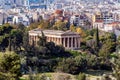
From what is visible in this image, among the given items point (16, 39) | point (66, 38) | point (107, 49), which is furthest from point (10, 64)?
point (66, 38)

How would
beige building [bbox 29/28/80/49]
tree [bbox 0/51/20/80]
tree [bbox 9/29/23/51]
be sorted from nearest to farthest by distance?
1. tree [bbox 0/51/20/80]
2. tree [bbox 9/29/23/51]
3. beige building [bbox 29/28/80/49]

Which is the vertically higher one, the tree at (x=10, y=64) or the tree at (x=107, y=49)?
the tree at (x=10, y=64)

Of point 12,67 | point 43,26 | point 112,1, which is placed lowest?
point 112,1

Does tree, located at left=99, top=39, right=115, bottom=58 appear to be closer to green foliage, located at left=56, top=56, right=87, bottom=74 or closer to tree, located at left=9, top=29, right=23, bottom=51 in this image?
green foliage, located at left=56, top=56, right=87, bottom=74

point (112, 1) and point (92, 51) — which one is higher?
point (92, 51)

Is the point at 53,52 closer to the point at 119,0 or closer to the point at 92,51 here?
the point at 92,51

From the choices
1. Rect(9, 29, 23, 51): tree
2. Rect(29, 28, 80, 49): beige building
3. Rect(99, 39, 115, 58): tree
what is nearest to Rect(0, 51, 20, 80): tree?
Rect(9, 29, 23, 51): tree

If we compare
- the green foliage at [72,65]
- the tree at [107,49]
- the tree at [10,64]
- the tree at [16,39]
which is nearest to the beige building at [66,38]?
the tree at [107,49]

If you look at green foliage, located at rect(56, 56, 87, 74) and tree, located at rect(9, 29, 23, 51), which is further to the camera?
tree, located at rect(9, 29, 23, 51)

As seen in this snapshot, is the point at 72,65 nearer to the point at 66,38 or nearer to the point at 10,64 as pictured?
the point at 66,38

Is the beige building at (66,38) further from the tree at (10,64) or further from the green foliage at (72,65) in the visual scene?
the tree at (10,64)

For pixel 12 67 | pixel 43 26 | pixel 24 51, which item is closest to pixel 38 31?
pixel 43 26
